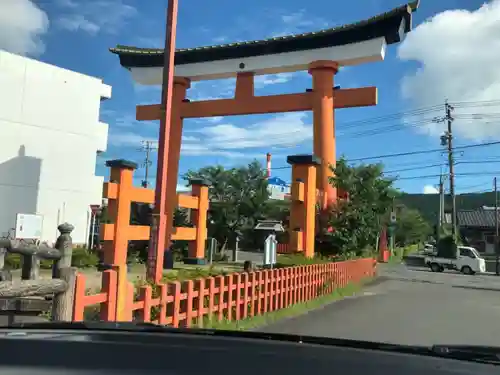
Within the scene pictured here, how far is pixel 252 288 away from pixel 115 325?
20.7 feet

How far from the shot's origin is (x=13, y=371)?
1.65 metres

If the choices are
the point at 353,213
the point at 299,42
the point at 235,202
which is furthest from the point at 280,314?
the point at 235,202

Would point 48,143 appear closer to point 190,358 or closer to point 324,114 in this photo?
point 324,114

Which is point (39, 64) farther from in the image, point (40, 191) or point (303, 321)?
point (303, 321)

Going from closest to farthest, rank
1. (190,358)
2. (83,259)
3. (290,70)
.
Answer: (190,358) → (83,259) → (290,70)

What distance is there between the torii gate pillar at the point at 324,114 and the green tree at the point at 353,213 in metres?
0.51

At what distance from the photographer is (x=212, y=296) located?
747 cm

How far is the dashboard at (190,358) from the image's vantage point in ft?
5.65

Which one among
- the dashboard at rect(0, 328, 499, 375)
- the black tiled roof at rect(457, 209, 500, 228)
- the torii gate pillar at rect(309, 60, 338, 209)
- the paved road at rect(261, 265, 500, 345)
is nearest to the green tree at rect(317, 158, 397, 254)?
the torii gate pillar at rect(309, 60, 338, 209)

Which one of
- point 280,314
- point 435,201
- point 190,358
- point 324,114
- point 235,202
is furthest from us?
point 435,201

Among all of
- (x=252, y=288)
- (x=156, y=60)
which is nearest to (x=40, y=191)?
(x=156, y=60)

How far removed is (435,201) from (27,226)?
6241cm

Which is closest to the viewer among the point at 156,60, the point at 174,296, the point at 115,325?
the point at 115,325

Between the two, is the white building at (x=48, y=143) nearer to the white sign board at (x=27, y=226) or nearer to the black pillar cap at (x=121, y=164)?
the white sign board at (x=27, y=226)
